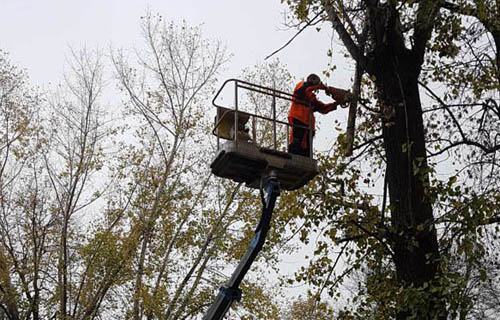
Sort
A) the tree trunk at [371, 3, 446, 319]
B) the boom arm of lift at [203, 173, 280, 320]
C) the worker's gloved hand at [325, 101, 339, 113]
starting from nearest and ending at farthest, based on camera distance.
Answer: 1. the tree trunk at [371, 3, 446, 319]
2. the boom arm of lift at [203, 173, 280, 320]
3. the worker's gloved hand at [325, 101, 339, 113]

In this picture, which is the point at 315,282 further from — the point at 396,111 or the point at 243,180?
the point at 396,111

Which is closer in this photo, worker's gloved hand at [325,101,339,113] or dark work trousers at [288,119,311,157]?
dark work trousers at [288,119,311,157]

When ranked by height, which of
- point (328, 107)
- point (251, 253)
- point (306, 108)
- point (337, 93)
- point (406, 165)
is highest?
point (337, 93)

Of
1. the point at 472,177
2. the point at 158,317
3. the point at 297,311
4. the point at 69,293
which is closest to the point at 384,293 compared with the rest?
the point at 472,177

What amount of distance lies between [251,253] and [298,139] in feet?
5.79

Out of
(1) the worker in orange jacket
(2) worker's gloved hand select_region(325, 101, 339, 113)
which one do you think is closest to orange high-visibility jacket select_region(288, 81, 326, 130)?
(1) the worker in orange jacket

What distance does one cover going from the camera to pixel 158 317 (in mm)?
Answer: 17969

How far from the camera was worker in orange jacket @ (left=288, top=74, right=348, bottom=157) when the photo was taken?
9.02m

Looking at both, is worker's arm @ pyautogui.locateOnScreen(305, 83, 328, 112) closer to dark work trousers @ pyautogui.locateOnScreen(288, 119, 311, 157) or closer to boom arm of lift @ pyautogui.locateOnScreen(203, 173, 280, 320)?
dark work trousers @ pyautogui.locateOnScreen(288, 119, 311, 157)

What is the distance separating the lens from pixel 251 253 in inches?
331

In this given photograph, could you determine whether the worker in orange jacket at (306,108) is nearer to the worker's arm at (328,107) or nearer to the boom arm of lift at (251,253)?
the worker's arm at (328,107)

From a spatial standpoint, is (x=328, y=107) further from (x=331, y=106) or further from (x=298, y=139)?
(x=298, y=139)

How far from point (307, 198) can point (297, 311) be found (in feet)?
87.1

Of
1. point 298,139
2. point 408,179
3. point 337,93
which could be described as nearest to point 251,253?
point 298,139
